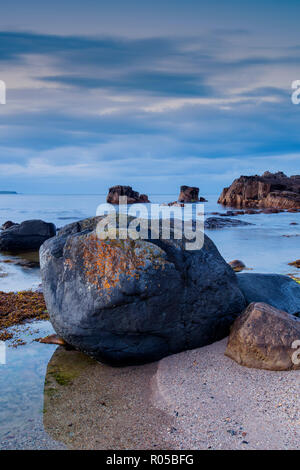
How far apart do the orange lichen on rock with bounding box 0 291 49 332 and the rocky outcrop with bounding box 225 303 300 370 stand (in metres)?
4.28

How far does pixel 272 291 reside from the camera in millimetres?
6746

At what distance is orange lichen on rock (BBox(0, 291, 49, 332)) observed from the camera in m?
7.59

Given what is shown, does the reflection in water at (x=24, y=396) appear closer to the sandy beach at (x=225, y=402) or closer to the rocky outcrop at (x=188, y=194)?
the sandy beach at (x=225, y=402)

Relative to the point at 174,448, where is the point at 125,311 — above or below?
above

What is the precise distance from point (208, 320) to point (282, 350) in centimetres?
117

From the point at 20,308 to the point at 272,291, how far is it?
5.37 meters

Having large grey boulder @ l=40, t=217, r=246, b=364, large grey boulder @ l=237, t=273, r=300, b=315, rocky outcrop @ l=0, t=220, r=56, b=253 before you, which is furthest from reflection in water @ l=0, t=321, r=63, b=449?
rocky outcrop @ l=0, t=220, r=56, b=253

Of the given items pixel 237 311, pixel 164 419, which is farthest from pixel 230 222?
pixel 164 419

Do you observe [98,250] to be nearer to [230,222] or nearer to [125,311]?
[125,311]

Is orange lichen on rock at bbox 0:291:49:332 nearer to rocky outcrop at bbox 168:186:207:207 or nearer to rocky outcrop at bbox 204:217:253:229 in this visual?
rocky outcrop at bbox 204:217:253:229

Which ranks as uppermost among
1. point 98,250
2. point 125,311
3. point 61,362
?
point 98,250

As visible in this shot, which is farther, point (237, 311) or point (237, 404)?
point (237, 311)

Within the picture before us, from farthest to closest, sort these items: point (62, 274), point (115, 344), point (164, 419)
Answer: point (62, 274), point (115, 344), point (164, 419)

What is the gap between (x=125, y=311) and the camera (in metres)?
5.22
